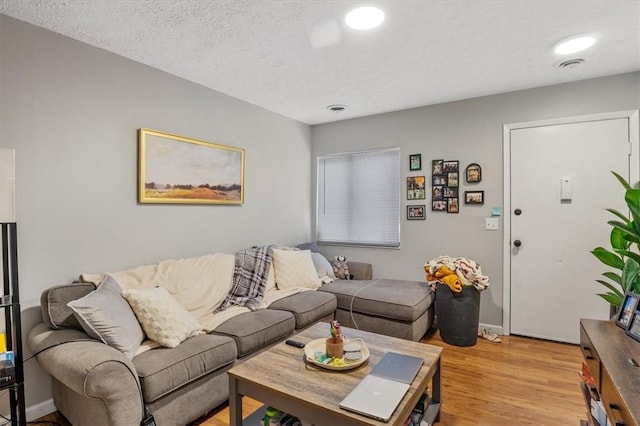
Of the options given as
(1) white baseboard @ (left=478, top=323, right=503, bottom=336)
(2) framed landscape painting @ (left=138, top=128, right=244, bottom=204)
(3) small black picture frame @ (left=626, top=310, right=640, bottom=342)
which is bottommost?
(1) white baseboard @ (left=478, top=323, right=503, bottom=336)

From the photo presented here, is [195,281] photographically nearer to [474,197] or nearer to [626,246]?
[474,197]

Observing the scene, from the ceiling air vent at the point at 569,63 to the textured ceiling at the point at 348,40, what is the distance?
57 mm

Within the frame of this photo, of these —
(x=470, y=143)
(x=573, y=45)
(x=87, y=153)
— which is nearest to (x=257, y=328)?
(x=87, y=153)

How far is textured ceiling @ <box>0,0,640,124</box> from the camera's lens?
1.90 metres

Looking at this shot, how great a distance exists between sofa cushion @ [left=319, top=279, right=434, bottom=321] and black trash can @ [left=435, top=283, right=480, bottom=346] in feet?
0.69

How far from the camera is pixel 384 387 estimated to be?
146 cm

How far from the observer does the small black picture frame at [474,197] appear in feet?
11.2

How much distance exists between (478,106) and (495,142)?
16.3 inches

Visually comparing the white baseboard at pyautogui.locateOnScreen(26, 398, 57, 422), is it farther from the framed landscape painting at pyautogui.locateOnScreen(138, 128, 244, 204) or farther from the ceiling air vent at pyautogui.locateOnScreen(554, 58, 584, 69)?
the ceiling air vent at pyautogui.locateOnScreen(554, 58, 584, 69)

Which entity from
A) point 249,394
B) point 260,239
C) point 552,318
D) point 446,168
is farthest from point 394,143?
point 249,394

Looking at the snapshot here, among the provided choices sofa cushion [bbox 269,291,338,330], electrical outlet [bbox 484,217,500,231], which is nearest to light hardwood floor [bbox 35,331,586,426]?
sofa cushion [bbox 269,291,338,330]

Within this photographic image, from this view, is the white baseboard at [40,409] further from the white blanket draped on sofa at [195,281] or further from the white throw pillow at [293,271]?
the white throw pillow at [293,271]

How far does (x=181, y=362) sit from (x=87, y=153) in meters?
1.58

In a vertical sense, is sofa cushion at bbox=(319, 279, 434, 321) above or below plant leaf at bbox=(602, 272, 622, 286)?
below
